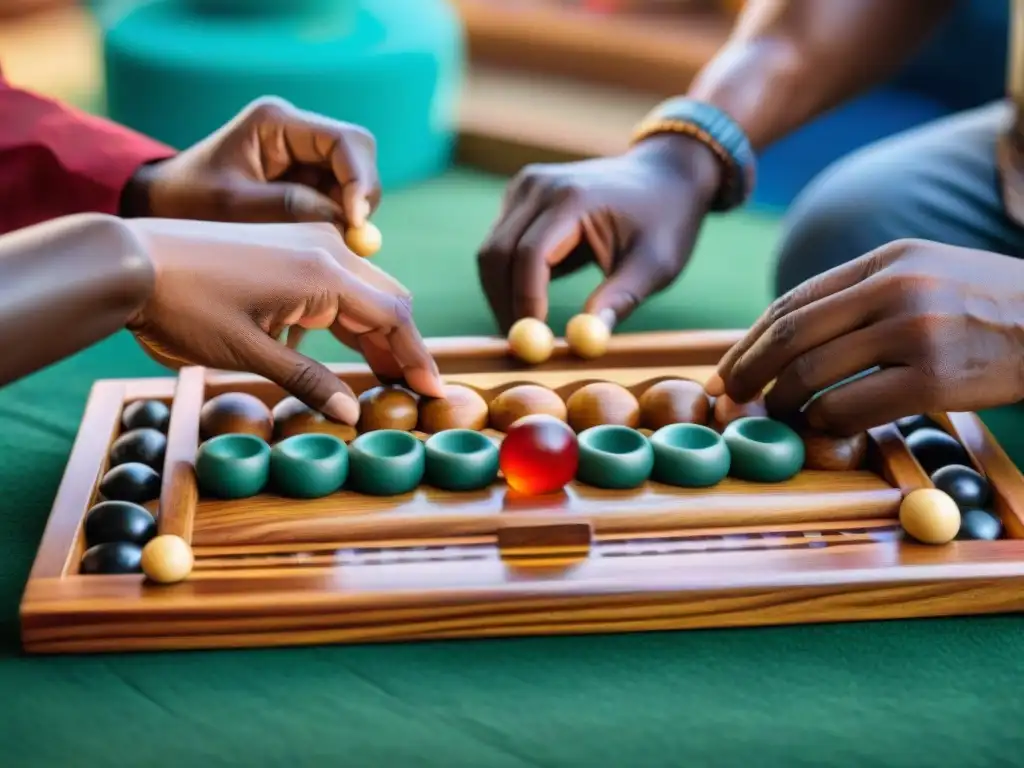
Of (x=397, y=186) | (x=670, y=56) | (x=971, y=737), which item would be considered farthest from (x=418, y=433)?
(x=670, y=56)

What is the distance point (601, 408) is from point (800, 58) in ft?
2.40

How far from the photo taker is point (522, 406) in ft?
3.64

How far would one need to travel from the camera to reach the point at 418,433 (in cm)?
110

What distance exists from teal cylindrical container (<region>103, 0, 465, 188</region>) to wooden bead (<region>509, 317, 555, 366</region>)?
0.88 metres

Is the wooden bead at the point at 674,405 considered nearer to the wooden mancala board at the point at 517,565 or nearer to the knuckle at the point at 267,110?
the wooden mancala board at the point at 517,565

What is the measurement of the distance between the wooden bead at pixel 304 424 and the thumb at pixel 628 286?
32cm

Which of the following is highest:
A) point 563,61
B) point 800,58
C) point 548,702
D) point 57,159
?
point 800,58

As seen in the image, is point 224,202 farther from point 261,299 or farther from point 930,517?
point 930,517

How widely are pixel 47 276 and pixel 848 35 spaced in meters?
1.15

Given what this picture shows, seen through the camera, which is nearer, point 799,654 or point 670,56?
point 799,654

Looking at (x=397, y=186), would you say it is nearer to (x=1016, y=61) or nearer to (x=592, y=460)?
(x=1016, y=61)

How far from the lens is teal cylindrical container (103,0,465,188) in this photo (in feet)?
6.37

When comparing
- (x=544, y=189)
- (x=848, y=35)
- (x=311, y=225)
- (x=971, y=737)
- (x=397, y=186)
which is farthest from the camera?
(x=397, y=186)

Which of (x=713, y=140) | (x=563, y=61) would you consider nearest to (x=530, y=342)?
(x=713, y=140)
